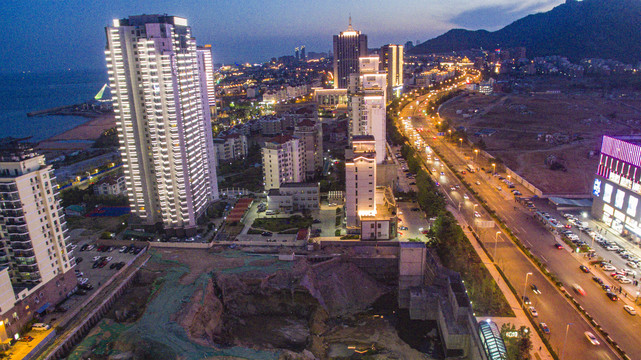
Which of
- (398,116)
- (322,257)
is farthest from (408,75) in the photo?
(322,257)

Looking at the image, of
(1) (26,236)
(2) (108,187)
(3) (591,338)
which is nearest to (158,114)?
(1) (26,236)

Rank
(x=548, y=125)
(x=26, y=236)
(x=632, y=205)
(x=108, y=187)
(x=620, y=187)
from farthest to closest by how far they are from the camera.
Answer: (x=548, y=125) → (x=108, y=187) → (x=620, y=187) → (x=632, y=205) → (x=26, y=236)

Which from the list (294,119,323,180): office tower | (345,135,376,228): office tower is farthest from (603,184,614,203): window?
(294,119,323,180): office tower

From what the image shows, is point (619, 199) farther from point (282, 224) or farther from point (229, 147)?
point (229, 147)

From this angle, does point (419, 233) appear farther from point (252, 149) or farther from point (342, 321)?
point (252, 149)

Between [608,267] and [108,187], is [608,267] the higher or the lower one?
the lower one

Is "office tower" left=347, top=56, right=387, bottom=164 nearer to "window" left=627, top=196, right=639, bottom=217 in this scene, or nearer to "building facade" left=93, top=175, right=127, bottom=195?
"window" left=627, top=196, right=639, bottom=217
